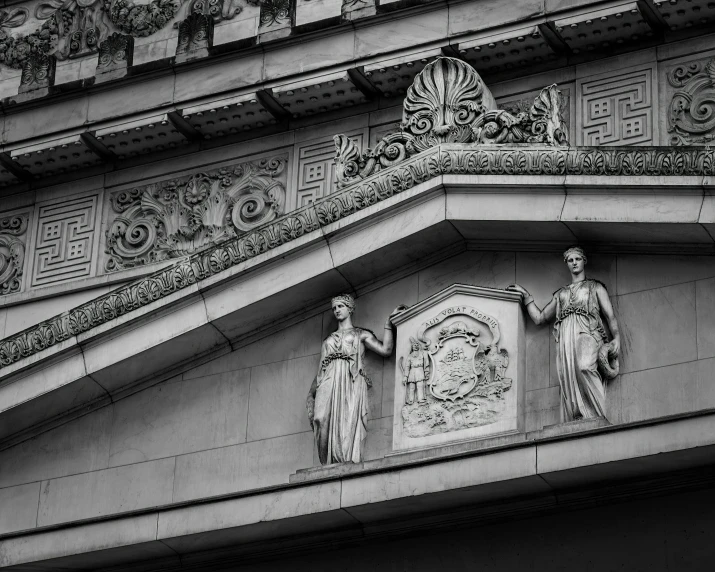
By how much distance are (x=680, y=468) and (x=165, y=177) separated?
782 centimetres

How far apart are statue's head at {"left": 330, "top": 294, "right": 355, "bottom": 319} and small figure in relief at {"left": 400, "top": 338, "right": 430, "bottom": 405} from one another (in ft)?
2.65

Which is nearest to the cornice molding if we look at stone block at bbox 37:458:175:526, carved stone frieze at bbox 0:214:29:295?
stone block at bbox 37:458:175:526

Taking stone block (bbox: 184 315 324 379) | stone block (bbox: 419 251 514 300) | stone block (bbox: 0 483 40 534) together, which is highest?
stone block (bbox: 419 251 514 300)

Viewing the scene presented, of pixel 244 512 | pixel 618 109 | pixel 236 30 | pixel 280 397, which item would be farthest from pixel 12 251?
pixel 618 109

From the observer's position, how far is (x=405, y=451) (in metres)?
18.3

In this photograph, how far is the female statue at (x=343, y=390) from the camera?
18672 mm

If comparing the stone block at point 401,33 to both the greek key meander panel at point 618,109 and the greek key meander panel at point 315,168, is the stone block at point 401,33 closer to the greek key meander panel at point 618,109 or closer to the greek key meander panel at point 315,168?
the greek key meander panel at point 315,168

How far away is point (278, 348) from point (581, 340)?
3197 millimetres

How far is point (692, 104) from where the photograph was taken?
2002 cm

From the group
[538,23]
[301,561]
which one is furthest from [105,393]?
[538,23]

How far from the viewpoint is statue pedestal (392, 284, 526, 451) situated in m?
18.2

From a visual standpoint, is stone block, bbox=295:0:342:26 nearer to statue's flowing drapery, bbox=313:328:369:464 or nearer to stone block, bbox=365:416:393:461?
statue's flowing drapery, bbox=313:328:369:464

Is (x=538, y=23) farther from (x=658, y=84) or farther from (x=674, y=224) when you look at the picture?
(x=674, y=224)

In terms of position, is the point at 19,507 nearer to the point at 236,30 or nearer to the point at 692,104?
the point at 236,30
